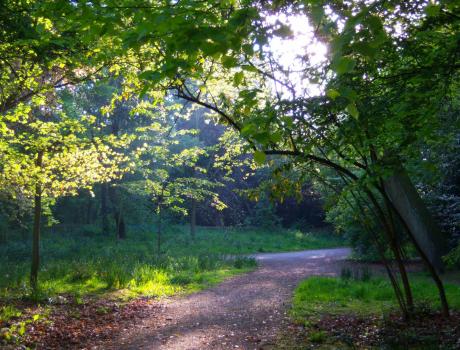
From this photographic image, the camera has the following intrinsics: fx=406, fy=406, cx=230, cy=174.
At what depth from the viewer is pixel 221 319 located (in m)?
7.17

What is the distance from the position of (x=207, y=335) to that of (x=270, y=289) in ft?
13.4

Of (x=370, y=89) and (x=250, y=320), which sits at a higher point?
(x=370, y=89)

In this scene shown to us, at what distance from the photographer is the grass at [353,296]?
7.02 metres

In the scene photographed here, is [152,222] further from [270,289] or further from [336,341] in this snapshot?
[336,341]

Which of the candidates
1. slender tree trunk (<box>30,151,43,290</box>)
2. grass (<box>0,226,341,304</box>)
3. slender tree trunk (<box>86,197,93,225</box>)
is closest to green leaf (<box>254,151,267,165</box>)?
grass (<box>0,226,341,304</box>)

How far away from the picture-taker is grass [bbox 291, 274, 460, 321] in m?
7.02

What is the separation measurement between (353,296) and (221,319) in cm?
292

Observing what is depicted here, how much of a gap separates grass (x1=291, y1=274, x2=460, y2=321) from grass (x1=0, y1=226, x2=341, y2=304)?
3045mm

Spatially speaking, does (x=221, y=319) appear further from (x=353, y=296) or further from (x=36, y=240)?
(x=36, y=240)

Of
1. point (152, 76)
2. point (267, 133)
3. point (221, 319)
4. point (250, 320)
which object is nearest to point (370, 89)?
point (267, 133)

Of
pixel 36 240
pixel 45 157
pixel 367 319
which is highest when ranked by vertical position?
pixel 45 157

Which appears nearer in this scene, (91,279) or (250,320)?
(250,320)

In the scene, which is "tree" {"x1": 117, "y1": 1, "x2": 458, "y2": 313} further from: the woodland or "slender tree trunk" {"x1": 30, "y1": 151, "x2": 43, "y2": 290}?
"slender tree trunk" {"x1": 30, "y1": 151, "x2": 43, "y2": 290}

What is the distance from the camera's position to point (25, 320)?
21.5 feet
